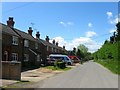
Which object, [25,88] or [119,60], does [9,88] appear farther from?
[119,60]

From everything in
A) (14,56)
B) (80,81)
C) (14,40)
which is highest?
(14,40)

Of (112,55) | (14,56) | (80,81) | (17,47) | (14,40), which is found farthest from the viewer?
(112,55)

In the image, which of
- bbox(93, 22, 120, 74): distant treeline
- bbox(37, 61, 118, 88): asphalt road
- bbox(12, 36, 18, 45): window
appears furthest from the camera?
bbox(93, 22, 120, 74): distant treeline

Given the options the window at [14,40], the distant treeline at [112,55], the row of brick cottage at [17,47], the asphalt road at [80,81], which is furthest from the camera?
the distant treeline at [112,55]

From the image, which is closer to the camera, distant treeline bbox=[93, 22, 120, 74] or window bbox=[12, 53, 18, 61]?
window bbox=[12, 53, 18, 61]

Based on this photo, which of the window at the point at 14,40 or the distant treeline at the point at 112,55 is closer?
the window at the point at 14,40

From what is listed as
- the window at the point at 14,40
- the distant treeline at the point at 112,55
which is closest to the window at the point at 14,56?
the window at the point at 14,40

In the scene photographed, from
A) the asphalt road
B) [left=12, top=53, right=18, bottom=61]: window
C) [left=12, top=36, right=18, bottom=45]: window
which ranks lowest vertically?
the asphalt road

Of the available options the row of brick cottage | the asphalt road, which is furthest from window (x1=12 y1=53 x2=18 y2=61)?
the asphalt road

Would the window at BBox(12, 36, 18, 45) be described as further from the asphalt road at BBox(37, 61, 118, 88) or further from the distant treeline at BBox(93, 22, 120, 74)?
the asphalt road at BBox(37, 61, 118, 88)

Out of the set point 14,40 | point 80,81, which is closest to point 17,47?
point 14,40

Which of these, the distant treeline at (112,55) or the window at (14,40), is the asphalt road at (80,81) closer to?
the distant treeline at (112,55)

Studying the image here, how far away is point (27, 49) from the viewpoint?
170 feet

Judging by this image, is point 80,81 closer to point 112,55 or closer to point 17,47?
point 17,47
